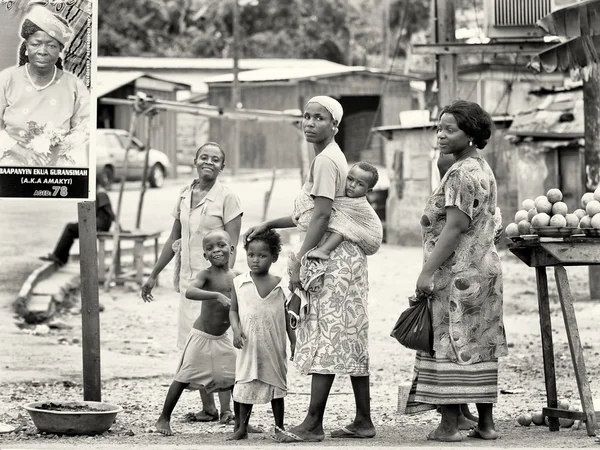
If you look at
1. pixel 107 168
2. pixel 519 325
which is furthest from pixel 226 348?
pixel 107 168

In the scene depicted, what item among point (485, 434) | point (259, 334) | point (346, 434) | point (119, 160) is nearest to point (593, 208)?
point (485, 434)

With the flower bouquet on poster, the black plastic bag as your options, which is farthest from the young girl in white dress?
the flower bouquet on poster

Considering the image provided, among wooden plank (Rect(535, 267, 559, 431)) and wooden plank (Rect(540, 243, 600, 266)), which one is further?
wooden plank (Rect(535, 267, 559, 431))

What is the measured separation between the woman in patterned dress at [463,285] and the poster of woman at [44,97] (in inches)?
85.0

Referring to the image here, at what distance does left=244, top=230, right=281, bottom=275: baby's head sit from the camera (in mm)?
6250

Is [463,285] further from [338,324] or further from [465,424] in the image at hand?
[465,424]

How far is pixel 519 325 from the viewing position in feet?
39.4

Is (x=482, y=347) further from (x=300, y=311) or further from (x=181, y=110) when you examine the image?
(x=181, y=110)

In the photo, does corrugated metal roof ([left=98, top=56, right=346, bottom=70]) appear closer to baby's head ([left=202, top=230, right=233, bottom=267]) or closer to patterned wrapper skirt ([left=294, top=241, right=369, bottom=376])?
baby's head ([left=202, top=230, right=233, bottom=267])

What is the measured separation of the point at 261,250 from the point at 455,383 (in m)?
1.28

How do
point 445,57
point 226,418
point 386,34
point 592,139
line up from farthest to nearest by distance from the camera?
point 386,34, point 445,57, point 592,139, point 226,418

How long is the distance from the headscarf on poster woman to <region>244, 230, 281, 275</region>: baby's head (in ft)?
3.85

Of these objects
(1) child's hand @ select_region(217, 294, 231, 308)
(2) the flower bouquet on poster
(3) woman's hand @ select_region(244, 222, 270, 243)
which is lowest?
(1) child's hand @ select_region(217, 294, 231, 308)

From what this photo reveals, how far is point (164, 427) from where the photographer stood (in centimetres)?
646
